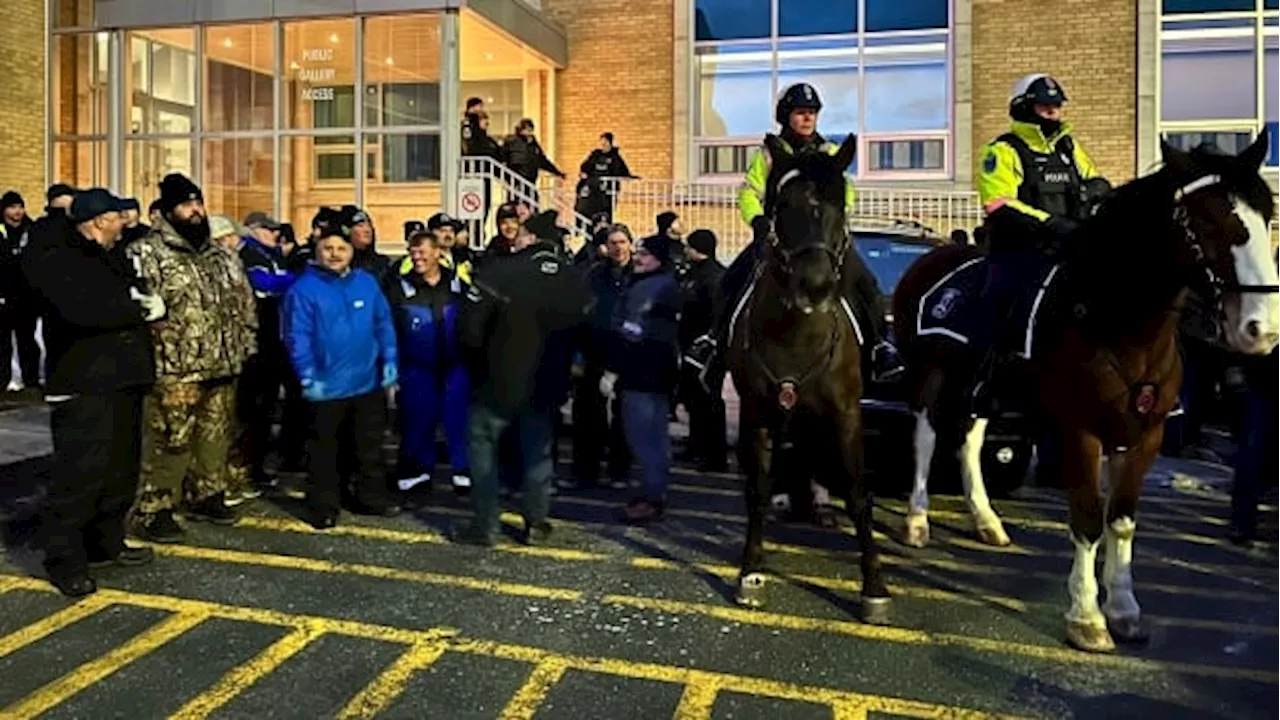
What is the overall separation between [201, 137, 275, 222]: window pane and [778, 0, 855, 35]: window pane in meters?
9.06

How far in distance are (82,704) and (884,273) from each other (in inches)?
260

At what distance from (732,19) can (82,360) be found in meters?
15.7

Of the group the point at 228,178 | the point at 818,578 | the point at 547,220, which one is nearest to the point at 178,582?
the point at 547,220

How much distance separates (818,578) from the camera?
19.4ft

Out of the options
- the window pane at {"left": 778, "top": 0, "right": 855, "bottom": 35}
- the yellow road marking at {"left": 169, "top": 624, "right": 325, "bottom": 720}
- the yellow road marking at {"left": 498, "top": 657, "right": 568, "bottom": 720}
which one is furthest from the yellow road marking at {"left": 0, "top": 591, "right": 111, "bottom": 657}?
the window pane at {"left": 778, "top": 0, "right": 855, "bottom": 35}

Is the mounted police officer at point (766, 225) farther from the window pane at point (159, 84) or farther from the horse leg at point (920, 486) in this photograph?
the window pane at point (159, 84)

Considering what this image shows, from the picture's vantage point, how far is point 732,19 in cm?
1930

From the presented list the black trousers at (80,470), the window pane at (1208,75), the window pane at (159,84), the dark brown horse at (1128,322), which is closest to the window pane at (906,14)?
the window pane at (1208,75)

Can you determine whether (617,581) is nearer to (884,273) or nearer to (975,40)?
(884,273)

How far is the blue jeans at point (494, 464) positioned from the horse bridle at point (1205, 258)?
11.9 feet

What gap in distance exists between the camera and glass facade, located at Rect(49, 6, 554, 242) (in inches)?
640

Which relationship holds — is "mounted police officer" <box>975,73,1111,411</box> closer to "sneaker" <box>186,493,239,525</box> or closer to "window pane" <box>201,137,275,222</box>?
"sneaker" <box>186,493,239,525</box>

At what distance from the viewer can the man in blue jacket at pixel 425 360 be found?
7719mm

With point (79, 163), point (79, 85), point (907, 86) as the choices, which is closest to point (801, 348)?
point (907, 86)
